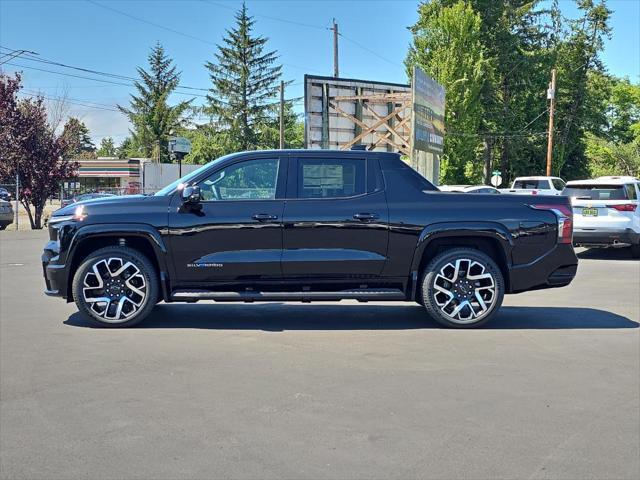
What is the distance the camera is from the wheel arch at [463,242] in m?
6.57

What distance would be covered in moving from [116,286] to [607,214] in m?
10.9

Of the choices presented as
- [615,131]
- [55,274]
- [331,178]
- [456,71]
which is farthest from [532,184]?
[615,131]

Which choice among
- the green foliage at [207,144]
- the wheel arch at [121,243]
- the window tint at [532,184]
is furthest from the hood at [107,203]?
the green foliage at [207,144]

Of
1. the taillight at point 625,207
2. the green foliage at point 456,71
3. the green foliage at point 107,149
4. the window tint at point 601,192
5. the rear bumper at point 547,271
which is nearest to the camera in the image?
the rear bumper at point 547,271

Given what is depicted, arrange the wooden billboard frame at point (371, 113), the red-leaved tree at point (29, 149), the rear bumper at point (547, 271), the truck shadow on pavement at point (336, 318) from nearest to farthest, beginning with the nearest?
the rear bumper at point (547, 271), the truck shadow on pavement at point (336, 318), the red-leaved tree at point (29, 149), the wooden billboard frame at point (371, 113)

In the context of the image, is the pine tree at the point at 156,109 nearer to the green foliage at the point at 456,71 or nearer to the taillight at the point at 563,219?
the green foliage at the point at 456,71

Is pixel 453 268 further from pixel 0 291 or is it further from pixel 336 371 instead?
pixel 0 291

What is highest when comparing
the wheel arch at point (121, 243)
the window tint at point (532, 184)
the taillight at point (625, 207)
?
the window tint at point (532, 184)

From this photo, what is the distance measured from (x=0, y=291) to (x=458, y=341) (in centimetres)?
682

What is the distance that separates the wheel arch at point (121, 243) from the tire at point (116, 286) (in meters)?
0.10

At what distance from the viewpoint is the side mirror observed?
6.37 metres

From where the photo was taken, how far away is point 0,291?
9383 millimetres

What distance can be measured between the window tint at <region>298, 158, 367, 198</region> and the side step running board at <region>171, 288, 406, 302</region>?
1021mm

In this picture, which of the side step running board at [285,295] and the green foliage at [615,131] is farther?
the green foliage at [615,131]
